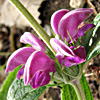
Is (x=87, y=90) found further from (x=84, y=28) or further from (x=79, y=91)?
(x=84, y=28)

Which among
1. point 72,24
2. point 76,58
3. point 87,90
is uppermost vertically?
point 72,24

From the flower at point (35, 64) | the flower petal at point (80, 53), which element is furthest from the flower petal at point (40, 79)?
the flower petal at point (80, 53)

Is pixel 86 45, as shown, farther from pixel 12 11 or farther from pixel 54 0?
pixel 12 11

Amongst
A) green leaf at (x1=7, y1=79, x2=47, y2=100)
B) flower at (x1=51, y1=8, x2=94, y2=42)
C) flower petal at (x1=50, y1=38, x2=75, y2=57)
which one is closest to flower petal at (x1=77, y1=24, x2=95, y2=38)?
flower at (x1=51, y1=8, x2=94, y2=42)

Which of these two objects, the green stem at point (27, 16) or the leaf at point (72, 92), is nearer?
the green stem at point (27, 16)

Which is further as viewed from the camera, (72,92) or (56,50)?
(72,92)

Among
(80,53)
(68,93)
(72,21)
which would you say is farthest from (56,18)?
(68,93)

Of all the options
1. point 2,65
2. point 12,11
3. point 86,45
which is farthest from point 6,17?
point 86,45

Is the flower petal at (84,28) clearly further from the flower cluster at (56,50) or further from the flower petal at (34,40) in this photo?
the flower petal at (34,40)
